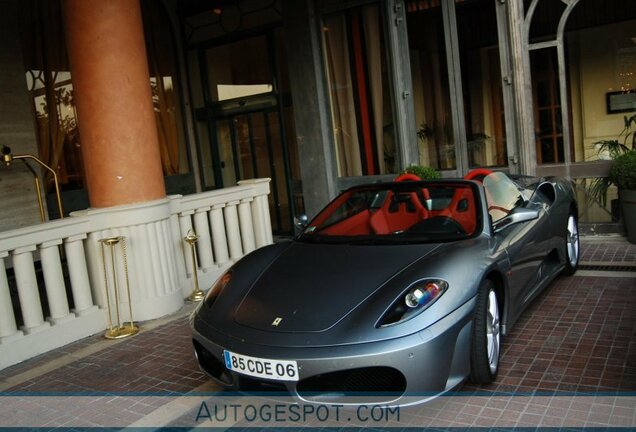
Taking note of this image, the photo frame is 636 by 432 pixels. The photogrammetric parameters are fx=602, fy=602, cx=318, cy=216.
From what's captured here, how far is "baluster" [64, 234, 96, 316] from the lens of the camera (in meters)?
5.64

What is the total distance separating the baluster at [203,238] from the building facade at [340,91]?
171 centimetres

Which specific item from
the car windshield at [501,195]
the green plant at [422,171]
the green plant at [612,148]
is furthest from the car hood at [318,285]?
the green plant at [612,148]

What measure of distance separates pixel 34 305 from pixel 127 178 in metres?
1.45

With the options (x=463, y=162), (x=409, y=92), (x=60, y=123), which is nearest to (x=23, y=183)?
(x=60, y=123)

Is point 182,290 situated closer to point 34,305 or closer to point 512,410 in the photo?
point 34,305

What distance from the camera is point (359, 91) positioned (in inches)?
378

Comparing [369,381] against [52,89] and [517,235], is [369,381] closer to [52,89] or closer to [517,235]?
[517,235]

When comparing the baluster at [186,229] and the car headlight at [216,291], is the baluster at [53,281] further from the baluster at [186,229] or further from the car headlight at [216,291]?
the car headlight at [216,291]

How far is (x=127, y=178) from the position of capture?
5906 millimetres

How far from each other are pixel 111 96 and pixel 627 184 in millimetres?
6005

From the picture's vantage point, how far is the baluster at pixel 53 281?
5.43m

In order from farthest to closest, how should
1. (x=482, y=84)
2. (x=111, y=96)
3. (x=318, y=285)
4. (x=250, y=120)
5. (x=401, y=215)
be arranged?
(x=250, y=120) < (x=482, y=84) < (x=111, y=96) < (x=401, y=215) < (x=318, y=285)

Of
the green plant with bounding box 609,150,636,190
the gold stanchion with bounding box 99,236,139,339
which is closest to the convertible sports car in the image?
the gold stanchion with bounding box 99,236,139,339

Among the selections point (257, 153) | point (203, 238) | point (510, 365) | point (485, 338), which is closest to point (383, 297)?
point (485, 338)
